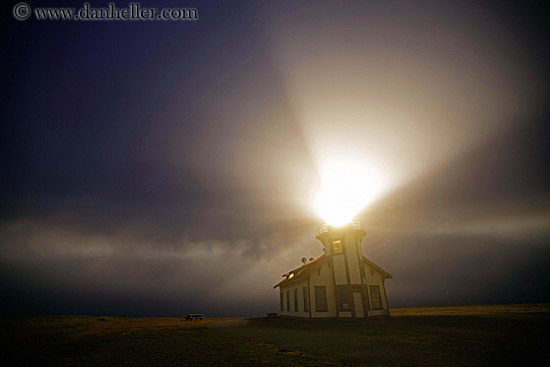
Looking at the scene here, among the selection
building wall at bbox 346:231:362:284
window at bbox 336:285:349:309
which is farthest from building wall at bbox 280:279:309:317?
building wall at bbox 346:231:362:284

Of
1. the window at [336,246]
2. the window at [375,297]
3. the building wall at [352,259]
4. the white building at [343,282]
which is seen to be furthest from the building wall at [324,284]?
the window at [375,297]

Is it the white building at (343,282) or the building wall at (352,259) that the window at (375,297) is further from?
the building wall at (352,259)

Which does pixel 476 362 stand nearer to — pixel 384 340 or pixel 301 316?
pixel 384 340

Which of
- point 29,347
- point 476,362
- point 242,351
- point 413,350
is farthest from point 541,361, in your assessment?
point 29,347

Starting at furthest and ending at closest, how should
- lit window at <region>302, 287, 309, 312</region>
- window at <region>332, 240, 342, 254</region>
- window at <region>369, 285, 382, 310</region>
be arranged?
window at <region>332, 240, 342, 254</region>
lit window at <region>302, 287, 309, 312</region>
window at <region>369, 285, 382, 310</region>

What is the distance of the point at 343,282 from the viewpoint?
2491 centimetres

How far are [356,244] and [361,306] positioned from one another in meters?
5.96

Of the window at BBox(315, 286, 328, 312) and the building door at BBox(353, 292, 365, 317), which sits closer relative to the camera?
the building door at BBox(353, 292, 365, 317)

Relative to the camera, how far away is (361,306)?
2445 cm

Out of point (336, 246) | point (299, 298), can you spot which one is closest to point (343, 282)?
point (336, 246)

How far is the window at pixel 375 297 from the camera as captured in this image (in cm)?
2522

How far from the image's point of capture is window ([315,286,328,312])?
81.0 feet

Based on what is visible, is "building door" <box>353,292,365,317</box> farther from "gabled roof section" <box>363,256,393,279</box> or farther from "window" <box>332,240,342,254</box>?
"window" <box>332,240,342,254</box>

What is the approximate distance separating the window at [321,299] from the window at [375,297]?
16.1ft
